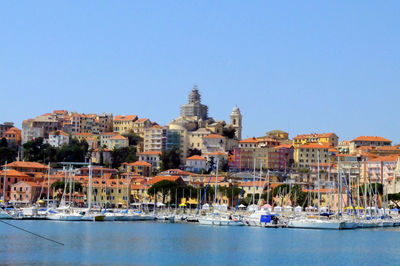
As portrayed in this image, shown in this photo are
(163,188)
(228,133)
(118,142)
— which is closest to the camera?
(163,188)

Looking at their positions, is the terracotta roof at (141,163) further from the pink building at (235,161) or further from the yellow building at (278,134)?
the yellow building at (278,134)

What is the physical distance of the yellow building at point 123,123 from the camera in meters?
145

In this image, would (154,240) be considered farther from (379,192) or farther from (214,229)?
(379,192)

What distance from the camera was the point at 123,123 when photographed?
14612 centimetres

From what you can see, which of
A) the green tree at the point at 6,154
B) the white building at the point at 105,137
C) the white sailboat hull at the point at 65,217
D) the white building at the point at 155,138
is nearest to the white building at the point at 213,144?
the white building at the point at 155,138

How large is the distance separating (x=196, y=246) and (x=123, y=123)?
9523cm

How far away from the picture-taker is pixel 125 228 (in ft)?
223

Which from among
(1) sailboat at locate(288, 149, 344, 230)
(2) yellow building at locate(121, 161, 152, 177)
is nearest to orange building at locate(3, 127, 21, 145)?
(2) yellow building at locate(121, 161, 152, 177)

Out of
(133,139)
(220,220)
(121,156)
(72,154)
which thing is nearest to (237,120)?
(133,139)

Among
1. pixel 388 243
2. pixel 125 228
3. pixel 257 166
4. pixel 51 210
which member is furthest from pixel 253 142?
pixel 388 243

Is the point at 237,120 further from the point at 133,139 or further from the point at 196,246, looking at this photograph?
the point at 196,246

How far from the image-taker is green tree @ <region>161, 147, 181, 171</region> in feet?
405

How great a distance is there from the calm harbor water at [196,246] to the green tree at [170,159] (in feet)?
174

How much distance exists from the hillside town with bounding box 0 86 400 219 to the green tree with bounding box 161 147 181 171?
148 millimetres
